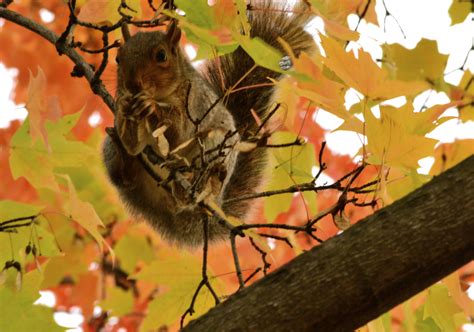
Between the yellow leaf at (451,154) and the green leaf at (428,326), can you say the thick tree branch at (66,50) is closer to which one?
the yellow leaf at (451,154)

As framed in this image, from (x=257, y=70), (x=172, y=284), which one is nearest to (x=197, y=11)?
(x=172, y=284)

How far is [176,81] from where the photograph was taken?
303 centimetres

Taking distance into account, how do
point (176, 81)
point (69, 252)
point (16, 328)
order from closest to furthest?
point (16, 328)
point (176, 81)
point (69, 252)

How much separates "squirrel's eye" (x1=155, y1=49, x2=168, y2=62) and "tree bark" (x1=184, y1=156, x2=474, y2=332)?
144cm

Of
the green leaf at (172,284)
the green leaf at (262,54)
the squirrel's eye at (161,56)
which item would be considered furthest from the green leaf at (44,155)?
the green leaf at (262,54)

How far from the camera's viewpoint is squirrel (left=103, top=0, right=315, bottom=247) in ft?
7.64

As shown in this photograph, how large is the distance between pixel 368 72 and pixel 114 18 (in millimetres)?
1119

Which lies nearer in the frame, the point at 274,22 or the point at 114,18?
the point at 114,18

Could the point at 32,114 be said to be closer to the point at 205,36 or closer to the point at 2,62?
the point at 205,36

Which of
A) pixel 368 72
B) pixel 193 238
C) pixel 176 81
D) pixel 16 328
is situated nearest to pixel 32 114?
pixel 16 328

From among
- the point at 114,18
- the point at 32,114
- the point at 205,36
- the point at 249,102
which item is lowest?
the point at 205,36

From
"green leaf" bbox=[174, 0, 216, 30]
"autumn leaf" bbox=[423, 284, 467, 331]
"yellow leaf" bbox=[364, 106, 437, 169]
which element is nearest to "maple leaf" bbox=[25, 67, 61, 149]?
"green leaf" bbox=[174, 0, 216, 30]

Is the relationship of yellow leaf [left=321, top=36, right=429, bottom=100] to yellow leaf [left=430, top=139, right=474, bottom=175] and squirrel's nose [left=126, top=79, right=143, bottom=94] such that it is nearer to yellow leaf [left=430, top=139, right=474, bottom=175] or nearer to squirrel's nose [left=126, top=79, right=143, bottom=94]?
yellow leaf [left=430, top=139, right=474, bottom=175]

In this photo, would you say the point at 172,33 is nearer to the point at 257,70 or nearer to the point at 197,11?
the point at 257,70
